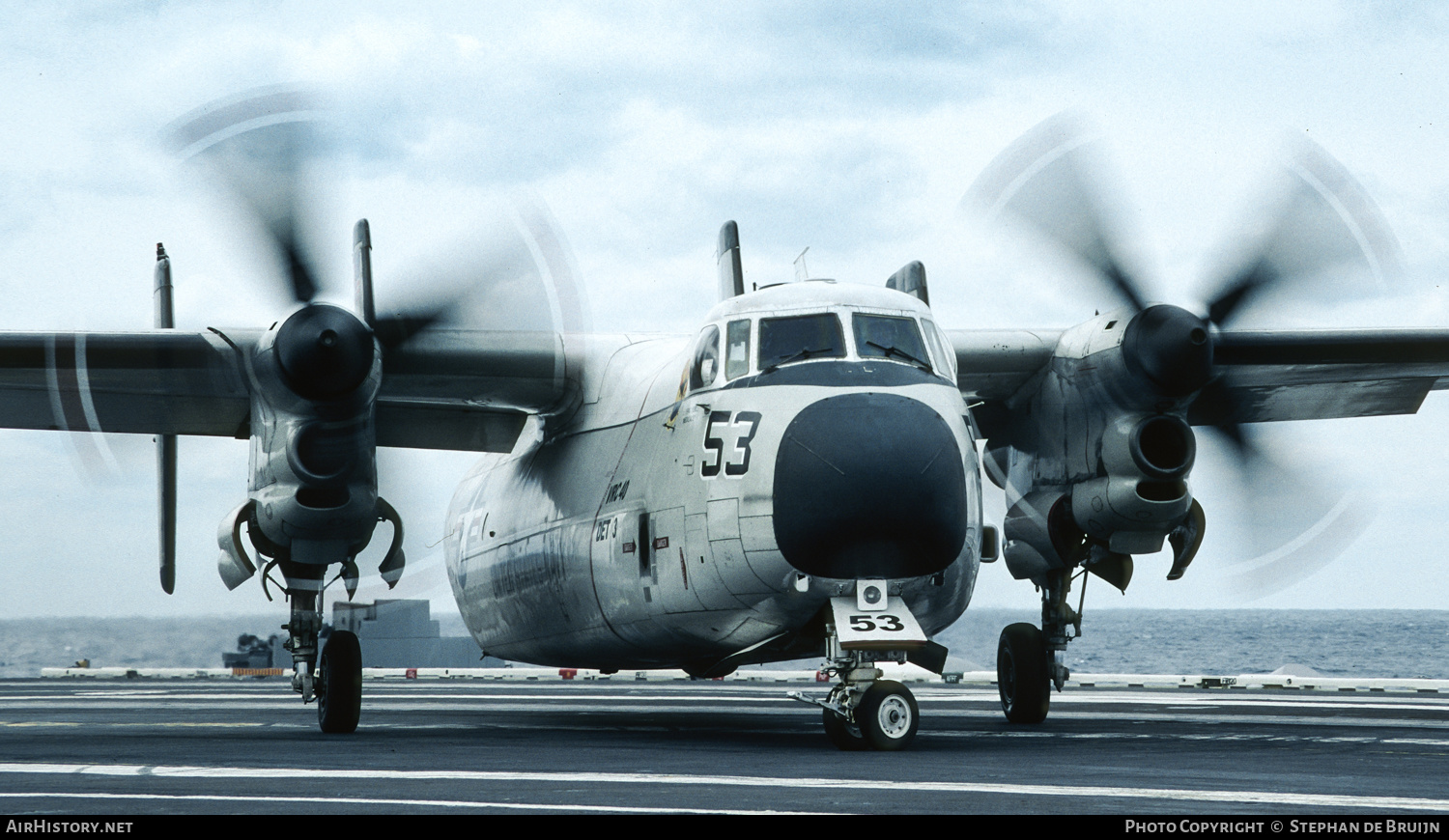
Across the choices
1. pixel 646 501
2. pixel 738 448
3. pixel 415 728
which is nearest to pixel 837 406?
pixel 738 448

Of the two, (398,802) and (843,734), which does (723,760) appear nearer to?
(843,734)

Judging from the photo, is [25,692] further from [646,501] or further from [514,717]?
[646,501]

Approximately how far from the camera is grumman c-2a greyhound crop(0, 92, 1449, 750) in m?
11.6

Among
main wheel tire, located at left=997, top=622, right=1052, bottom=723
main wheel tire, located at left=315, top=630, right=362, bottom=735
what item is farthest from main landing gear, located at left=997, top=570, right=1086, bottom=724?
main wheel tire, located at left=315, top=630, right=362, bottom=735

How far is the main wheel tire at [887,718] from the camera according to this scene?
37.1 feet

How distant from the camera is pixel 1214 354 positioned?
50.6 ft

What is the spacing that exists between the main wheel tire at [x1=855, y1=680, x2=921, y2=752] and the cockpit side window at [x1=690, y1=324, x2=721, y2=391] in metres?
3.32

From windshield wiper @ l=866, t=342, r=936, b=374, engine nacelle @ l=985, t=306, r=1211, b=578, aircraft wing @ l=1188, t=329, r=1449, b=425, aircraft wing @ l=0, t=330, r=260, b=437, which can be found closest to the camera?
windshield wiper @ l=866, t=342, r=936, b=374

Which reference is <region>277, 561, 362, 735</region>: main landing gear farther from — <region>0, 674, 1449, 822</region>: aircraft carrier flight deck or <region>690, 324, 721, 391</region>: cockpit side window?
<region>690, 324, 721, 391</region>: cockpit side window

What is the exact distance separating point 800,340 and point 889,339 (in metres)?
0.80

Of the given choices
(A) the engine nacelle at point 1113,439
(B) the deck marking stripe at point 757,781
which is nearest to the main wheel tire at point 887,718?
(B) the deck marking stripe at point 757,781

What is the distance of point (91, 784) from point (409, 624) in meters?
36.6

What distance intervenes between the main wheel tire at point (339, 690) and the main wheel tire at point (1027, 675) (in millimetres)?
7436
